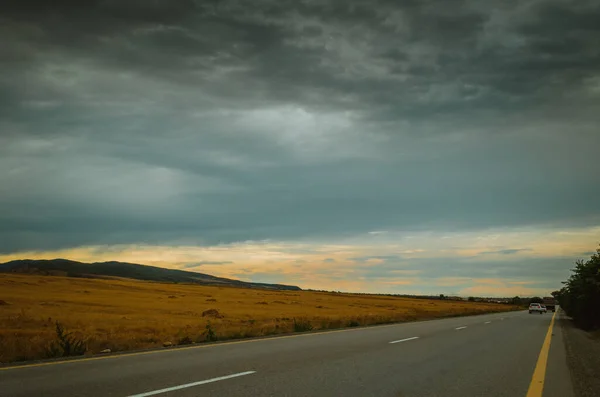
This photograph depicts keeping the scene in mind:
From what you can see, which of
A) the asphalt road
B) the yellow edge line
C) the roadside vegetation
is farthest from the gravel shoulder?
the roadside vegetation

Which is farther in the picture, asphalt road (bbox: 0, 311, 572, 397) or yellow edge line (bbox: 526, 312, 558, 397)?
yellow edge line (bbox: 526, 312, 558, 397)

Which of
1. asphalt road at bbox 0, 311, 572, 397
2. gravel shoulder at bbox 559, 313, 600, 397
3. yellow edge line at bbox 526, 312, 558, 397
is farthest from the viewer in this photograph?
gravel shoulder at bbox 559, 313, 600, 397

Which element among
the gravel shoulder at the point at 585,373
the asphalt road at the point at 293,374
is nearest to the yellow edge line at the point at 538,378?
the asphalt road at the point at 293,374

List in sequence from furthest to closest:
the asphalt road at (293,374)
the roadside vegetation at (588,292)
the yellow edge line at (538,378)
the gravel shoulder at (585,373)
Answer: the roadside vegetation at (588,292) < the gravel shoulder at (585,373) < the yellow edge line at (538,378) < the asphalt road at (293,374)

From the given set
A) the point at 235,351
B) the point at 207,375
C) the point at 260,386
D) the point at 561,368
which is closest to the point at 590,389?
the point at 561,368

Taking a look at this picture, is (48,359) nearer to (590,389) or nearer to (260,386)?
(260,386)

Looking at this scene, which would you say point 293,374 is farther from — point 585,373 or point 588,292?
point 588,292

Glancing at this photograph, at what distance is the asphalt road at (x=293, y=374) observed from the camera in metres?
8.16

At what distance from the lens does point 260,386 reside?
8.41 meters

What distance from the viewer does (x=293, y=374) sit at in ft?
32.2

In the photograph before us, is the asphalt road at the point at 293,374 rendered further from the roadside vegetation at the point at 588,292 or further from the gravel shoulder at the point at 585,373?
the roadside vegetation at the point at 588,292

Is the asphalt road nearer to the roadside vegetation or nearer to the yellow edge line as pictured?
the yellow edge line

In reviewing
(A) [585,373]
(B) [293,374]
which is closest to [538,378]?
(A) [585,373]

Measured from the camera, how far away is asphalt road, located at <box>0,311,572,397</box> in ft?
26.8
